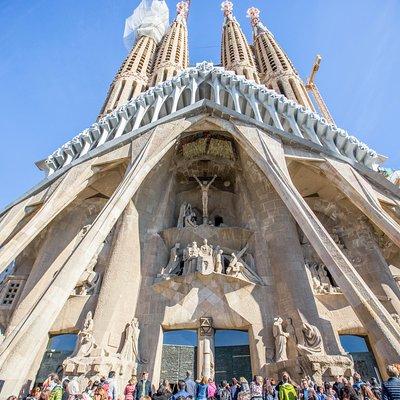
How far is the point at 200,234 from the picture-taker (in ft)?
33.4

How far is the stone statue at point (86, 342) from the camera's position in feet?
22.7

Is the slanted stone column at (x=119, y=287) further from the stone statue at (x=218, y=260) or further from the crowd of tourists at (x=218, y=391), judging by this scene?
the stone statue at (x=218, y=260)

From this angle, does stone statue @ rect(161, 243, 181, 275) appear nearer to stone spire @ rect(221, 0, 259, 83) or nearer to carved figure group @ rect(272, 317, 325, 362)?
carved figure group @ rect(272, 317, 325, 362)

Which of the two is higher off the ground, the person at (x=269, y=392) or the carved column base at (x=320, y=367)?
the carved column base at (x=320, y=367)

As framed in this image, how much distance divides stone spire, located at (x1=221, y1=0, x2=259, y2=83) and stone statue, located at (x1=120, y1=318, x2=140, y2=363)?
18.2m

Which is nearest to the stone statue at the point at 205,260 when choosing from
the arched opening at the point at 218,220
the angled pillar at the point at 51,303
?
the arched opening at the point at 218,220

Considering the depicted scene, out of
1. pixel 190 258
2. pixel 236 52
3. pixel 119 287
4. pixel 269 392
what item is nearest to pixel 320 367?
pixel 269 392

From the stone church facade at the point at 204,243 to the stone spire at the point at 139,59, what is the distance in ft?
28.9

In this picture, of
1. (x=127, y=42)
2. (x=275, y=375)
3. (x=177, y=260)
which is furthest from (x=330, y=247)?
(x=127, y=42)

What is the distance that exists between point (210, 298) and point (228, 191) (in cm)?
500

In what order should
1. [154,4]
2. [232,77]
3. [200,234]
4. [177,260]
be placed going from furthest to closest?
1. [154,4]
2. [232,77]
3. [200,234]
4. [177,260]

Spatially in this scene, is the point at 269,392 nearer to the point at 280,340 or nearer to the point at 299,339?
the point at 280,340

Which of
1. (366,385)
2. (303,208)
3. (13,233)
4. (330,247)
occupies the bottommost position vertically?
(366,385)

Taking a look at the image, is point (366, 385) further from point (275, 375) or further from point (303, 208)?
point (303, 208)
